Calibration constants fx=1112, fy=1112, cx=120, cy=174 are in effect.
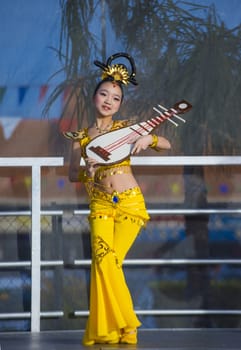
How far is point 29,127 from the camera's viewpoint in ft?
22.5

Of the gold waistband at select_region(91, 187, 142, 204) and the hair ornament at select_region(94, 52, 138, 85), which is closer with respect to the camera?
the gold waistband at select_region(91, 187, 142, 204)

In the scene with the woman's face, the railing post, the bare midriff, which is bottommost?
the railing post

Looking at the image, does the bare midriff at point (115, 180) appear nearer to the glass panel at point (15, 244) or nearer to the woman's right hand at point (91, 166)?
the woman's right hand at point (91, 166)

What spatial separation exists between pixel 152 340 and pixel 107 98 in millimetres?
1315

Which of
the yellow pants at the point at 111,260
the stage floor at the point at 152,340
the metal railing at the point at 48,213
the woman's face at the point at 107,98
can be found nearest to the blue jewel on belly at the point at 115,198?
the yellow pants at the point at 111,260

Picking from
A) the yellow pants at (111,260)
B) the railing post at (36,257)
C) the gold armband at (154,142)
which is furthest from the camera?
the railing post at (36,257)

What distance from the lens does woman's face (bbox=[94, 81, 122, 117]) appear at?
19.0ft

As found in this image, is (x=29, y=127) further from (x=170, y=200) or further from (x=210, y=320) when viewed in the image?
(x=210, y=320)

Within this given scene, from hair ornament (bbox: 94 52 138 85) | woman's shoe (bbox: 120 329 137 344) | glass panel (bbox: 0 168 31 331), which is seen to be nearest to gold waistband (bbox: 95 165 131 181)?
hair ornament (bbox: 94 52 138 85)

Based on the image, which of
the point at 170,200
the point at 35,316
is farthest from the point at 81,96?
the point at 35,316

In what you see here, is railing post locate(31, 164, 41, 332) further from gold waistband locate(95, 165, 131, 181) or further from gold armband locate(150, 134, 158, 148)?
gold armband locate(150, 134, 158, 148)

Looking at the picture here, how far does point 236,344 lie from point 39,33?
92.7 inches

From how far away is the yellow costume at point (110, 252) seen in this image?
564cm

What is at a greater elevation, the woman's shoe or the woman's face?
the woman's face
